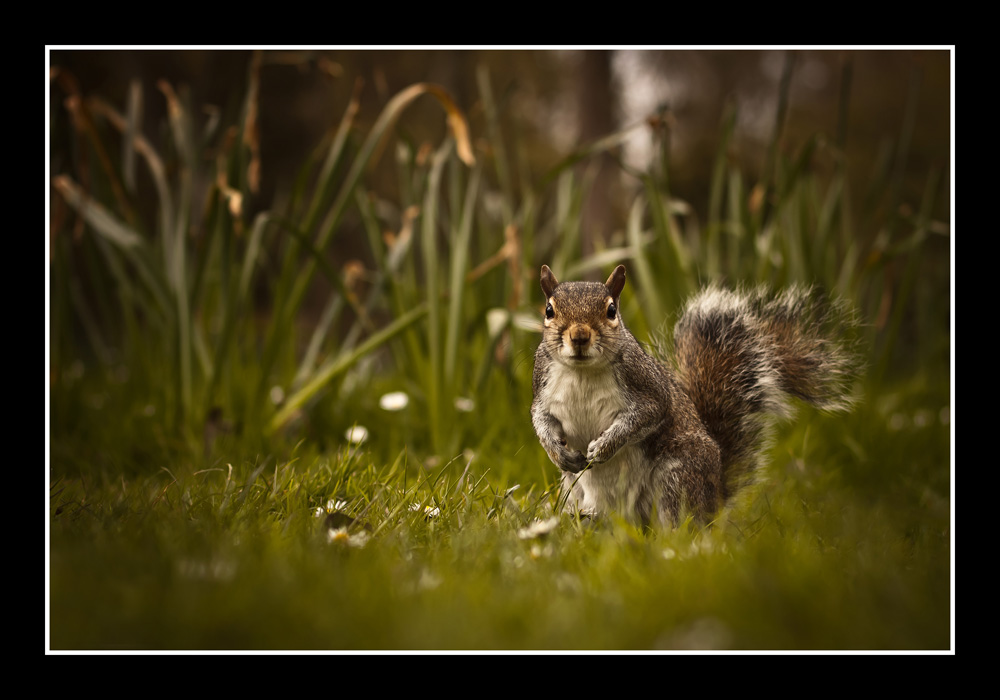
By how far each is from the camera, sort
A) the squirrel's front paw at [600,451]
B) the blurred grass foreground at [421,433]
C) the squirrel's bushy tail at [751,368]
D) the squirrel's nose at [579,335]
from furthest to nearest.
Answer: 1. the squirrel's bushy tail at [751,368]
2. the squirrel's front paw at [600,451]
3. the squirrel's nose at [579,335]
4. the blurred grass foreground at [421,433]

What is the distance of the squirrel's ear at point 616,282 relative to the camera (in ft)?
4.71

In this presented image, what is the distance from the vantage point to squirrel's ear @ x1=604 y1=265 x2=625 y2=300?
4.71 feet

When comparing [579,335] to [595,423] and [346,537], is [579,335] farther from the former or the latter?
[346,537]

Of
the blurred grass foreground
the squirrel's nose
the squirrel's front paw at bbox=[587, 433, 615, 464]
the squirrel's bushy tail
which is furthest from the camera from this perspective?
the squirrel's bushy tail

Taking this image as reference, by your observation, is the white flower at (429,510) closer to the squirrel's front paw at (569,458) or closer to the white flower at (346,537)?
the white flower at (346,537)

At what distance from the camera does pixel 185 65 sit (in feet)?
10.2

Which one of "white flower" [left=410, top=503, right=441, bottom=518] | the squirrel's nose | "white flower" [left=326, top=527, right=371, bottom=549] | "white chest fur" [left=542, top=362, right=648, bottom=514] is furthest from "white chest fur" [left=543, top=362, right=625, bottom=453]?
"white flower" [left=326, top=527, right=371, bottom=549]

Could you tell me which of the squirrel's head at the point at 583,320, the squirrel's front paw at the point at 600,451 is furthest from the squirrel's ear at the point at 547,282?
the squirrel's front paw at the point at 600,451

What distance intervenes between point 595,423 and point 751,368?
0.50 meters

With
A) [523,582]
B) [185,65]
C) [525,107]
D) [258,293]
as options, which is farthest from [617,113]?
[258,293]

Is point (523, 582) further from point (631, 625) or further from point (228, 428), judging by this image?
point (228, 428)

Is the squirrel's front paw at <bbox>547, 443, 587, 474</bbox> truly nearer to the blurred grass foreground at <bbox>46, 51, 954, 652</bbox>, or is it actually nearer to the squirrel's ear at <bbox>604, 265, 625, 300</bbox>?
the blurred grass foreground at <bbox>46, 51, 954, 652</bbox>

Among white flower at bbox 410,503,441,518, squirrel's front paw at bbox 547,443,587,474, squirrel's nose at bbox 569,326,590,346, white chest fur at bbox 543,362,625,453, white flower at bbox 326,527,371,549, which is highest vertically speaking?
squirrel's nose at bbox 569,326,590,346

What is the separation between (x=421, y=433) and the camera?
2705mm
